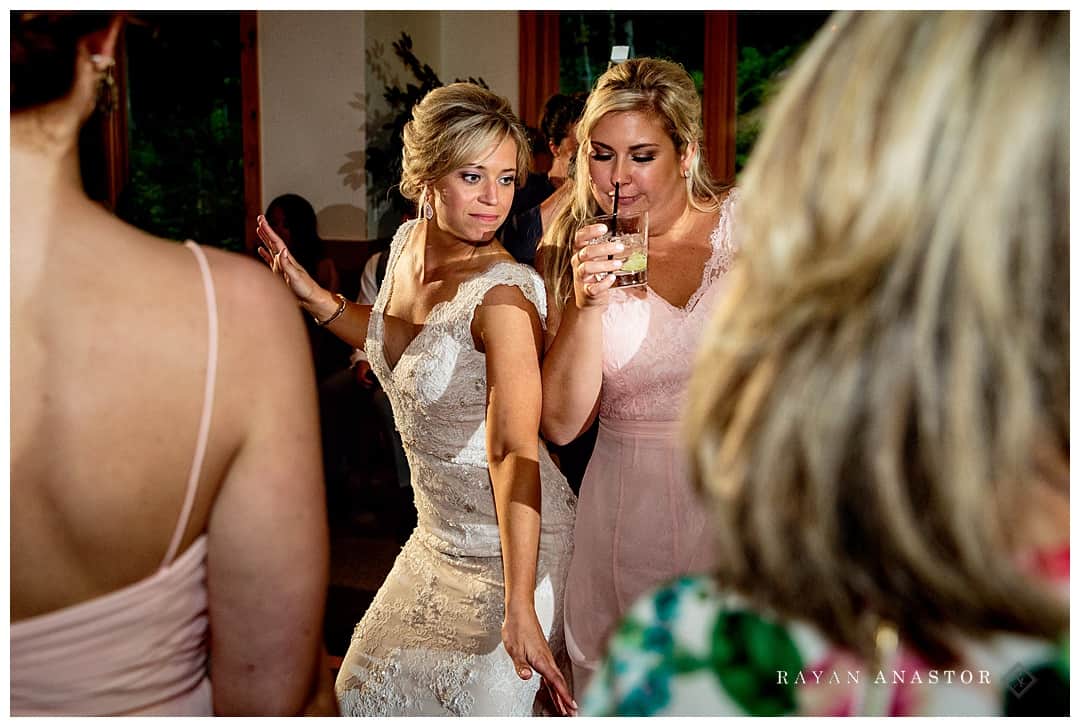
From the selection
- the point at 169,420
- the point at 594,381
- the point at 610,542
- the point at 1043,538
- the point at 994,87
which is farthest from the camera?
the point at 610,542

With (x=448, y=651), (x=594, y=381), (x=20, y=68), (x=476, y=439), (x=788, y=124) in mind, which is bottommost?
(x=448, y=651)

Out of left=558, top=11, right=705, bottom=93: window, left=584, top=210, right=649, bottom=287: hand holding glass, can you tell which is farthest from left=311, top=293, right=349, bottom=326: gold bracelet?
left=558, top=11, right=705, bottom=93: window

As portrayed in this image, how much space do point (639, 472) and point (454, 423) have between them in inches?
15.1

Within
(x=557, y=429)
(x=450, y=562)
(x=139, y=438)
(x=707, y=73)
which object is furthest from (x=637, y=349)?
(x=707, y=73)

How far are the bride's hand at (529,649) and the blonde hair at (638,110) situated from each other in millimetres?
601

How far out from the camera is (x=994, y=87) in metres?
0.92

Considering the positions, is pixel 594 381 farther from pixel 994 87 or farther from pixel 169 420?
pixel 994 87

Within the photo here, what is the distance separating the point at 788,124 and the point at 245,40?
55.2 inches

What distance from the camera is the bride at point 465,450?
72.0 inches

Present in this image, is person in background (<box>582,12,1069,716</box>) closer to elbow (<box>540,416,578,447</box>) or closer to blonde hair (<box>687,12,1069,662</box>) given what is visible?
blonde hair (<box>687,12,1069,662</box>)

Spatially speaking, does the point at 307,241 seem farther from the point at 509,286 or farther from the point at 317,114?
the point at 509,286

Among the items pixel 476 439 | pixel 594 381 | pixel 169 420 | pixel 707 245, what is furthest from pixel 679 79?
pixel 169 420

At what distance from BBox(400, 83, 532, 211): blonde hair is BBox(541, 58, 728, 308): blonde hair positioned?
16 cm

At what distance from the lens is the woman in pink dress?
1.92 meters
